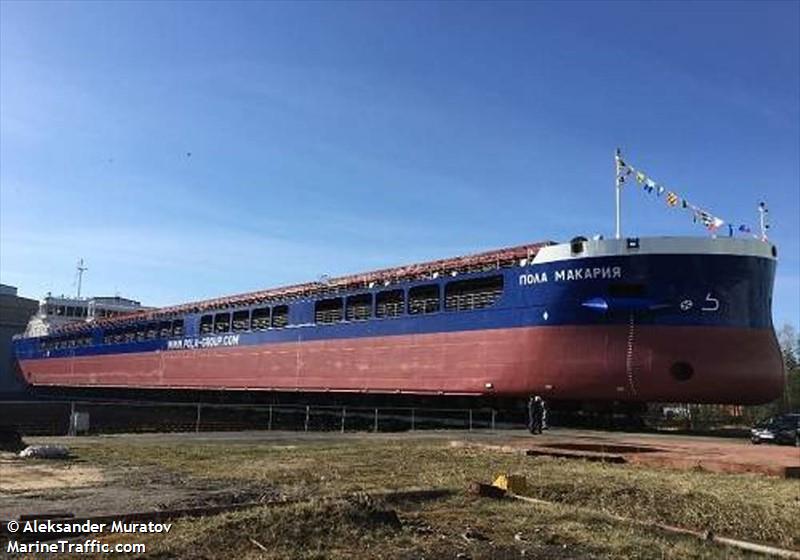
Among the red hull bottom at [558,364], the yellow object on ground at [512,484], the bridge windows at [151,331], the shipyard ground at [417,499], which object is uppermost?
the bridge windows at [151,331]

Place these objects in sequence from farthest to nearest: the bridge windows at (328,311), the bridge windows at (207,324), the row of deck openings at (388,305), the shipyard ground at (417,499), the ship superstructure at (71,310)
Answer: the ship superstructure at (71,310), the bridge windows at (207,324), the bridge windows at (328,311), the row of deck openings at (388,305), the shipyard ground at (417,499)

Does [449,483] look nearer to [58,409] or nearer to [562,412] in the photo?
[562,412]

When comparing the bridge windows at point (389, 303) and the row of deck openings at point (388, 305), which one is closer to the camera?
the row of deck openings at point (388, 305)

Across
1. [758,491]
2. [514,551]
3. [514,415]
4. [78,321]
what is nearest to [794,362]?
[514,415]

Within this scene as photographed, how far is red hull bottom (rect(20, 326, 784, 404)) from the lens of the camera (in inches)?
1220

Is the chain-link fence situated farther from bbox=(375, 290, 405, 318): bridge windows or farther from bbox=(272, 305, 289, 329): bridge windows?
bbox=(272, 305, 289, 329): bridge windows

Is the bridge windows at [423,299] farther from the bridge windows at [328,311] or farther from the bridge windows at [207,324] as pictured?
the bridge windows at [207,324]

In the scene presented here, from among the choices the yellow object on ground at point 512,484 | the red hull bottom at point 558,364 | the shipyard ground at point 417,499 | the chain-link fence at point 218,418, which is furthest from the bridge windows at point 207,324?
the yellow object on ground at point 512,484

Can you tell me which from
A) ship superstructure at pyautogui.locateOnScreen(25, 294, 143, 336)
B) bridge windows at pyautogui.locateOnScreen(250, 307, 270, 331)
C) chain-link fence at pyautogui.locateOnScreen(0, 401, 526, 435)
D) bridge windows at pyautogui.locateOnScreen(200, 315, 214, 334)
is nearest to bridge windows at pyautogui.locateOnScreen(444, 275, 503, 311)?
chain-link fence at pyautogui.locateOnScreen(0, 401, 526, 435)

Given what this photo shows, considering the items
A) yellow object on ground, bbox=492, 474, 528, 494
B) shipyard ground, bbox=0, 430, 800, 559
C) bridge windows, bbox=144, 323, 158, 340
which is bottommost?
shipyard ground, bbox=0, 430, 800, 559

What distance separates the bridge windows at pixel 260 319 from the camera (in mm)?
51800

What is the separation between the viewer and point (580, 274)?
3281 cm

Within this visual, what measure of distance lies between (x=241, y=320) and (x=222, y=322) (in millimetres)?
2386

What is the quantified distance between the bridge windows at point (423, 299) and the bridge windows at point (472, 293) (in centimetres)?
75
